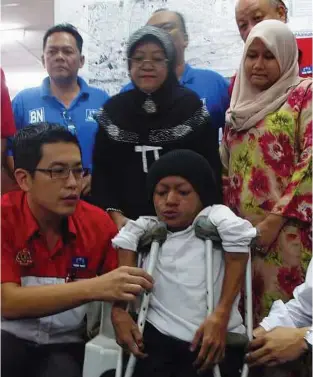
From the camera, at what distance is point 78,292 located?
1634 mm

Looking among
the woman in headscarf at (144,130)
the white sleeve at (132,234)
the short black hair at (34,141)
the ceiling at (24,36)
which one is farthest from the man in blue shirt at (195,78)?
the ceiling at (24,36)

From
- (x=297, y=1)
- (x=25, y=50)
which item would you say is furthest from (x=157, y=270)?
(x=25, y=50)

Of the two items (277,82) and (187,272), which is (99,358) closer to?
(187,272)

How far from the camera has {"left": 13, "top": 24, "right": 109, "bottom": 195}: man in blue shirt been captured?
257 cm

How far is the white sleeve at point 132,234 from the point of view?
1705mm

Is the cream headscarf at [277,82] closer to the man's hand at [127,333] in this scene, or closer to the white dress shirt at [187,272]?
the white dress shirt at [187,272]

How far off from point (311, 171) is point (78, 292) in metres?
0.86

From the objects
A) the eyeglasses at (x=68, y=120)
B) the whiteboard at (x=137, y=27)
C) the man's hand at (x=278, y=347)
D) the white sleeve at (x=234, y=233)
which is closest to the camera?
the man's hand at (x=278, y=347)

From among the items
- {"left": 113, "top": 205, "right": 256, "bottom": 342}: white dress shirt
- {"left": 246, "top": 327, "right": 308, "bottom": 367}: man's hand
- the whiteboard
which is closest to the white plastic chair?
{"left": 113, "top": 205, "right": 256, "bottom": 342}: white dress shirt

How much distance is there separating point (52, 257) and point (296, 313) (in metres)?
0.79

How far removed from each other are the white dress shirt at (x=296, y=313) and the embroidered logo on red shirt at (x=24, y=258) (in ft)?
2.51

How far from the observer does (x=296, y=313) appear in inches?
64.2

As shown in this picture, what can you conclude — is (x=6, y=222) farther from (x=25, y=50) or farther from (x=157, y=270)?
(x=25, y=50)

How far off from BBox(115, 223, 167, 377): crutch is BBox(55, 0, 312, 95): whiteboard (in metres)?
1.50
